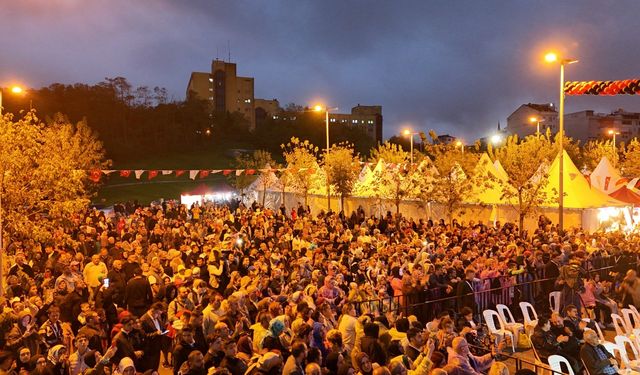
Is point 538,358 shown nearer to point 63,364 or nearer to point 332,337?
point 332,337

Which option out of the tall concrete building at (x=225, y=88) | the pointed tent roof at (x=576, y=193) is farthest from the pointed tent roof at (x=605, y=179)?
the tall concrete building at (x=225, y=88)

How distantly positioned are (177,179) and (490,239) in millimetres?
56847

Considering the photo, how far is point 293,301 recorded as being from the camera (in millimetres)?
9125

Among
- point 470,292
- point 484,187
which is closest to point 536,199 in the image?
point 484,187

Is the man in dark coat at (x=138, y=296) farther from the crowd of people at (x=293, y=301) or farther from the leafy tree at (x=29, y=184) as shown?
the leafy tree at (x=29, y=184)

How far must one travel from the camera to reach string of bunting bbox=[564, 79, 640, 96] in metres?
15.2

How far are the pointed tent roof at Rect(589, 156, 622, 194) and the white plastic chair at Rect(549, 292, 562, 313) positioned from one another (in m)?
14.0

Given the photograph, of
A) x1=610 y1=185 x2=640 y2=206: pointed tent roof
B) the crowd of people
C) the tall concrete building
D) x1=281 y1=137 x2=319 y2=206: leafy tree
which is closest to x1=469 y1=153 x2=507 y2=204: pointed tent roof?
x1=610 y1=185 x2=640 y2=206: pointed tent roof

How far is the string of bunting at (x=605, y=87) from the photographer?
15.2 meters

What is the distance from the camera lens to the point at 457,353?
22.2 feet

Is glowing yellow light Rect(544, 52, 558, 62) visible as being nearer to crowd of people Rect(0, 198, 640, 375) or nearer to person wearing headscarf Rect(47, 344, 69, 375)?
crowd of people Rect(0, 198, 640, 375)

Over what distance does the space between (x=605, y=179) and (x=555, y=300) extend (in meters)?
15.5

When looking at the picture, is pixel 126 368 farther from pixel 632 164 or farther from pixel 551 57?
pixel 632 164

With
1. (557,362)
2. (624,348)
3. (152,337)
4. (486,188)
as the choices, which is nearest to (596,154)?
(486,188)
